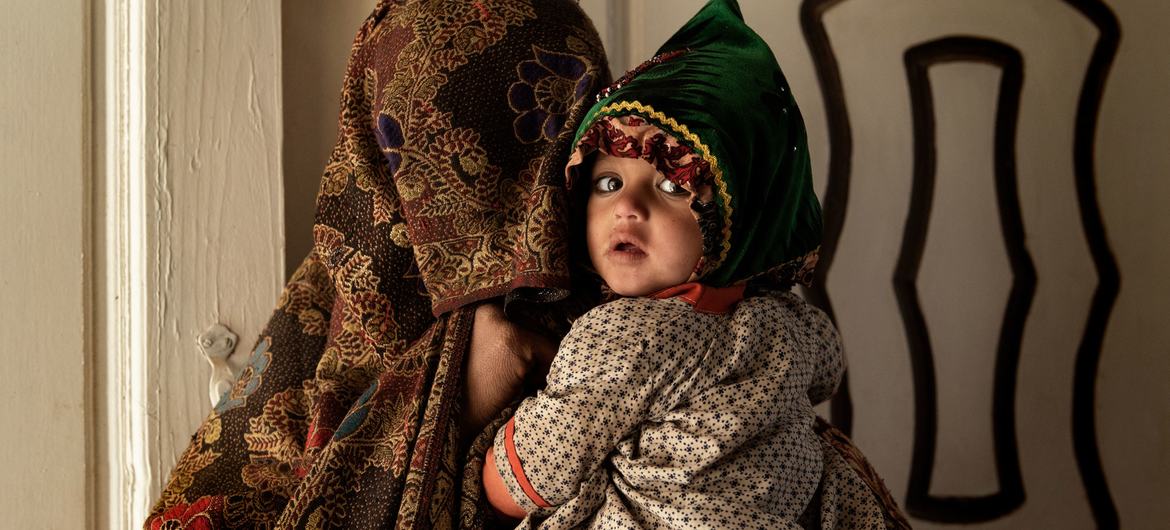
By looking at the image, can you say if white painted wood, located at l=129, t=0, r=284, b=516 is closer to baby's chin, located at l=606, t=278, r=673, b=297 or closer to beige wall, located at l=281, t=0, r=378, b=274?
beige wall, located at l=281, t=0, r=378, b=274

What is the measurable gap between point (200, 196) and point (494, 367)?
1.79 ft

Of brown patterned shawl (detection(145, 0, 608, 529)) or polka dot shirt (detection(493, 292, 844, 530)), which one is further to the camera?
brown patterned shawl (detection(145, 0, 608, 529))

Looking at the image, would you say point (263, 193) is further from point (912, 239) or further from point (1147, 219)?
point (1147, 219)

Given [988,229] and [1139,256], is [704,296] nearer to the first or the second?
[988,229]

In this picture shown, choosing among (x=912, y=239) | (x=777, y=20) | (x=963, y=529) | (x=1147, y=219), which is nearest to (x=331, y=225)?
(x=777, y=20)

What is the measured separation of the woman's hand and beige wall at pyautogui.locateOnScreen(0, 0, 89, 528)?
567mm

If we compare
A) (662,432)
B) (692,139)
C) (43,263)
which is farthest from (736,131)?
(43,263)

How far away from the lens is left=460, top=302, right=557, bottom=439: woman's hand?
40.7 inches

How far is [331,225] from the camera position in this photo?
3.81ft

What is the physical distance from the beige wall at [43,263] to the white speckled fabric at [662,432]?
0.65 metres

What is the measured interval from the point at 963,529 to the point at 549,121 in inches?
33.1

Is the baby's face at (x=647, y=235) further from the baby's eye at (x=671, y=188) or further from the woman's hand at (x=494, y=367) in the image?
the woman's hand at (x=494, y=367)

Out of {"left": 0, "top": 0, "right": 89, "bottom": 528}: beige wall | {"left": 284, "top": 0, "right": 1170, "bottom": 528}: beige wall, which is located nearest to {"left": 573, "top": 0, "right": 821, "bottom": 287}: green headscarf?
{"left": 284, "top": 0, "right": 1170, "bottom": 528}: beige wall

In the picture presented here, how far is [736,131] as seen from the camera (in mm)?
971
